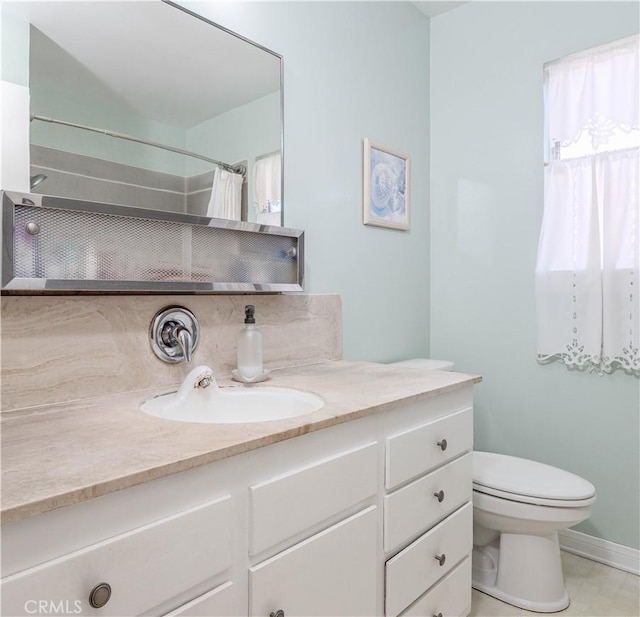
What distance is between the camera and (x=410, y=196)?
2451 mm

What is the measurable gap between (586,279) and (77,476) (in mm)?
2025

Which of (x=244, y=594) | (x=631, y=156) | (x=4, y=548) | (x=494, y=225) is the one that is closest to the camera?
(x=4, y=548)

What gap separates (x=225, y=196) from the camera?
1546mm

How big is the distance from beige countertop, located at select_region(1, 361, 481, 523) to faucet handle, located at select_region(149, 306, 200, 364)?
99 millimetres

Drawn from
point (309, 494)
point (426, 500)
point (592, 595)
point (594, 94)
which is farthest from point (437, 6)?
point (592, 595)

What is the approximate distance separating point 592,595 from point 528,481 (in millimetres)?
539

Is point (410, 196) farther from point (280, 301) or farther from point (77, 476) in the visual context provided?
point (77, 476)

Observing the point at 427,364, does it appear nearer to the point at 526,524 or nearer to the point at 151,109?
the point at 526,524

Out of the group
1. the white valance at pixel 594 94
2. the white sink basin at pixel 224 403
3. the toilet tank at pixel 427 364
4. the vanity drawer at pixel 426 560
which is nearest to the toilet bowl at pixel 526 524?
the vanity drawer at pixel 426 560

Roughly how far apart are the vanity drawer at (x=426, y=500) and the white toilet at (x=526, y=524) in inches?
8.5

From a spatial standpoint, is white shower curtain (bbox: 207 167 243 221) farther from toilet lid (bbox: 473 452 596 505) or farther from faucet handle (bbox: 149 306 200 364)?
toilet lid (bbox: 473 452 596 505)

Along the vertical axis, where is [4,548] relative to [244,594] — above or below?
above

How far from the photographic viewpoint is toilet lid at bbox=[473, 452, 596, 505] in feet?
5.53

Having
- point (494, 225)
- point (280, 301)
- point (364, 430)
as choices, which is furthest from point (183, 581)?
point (494, 225)
